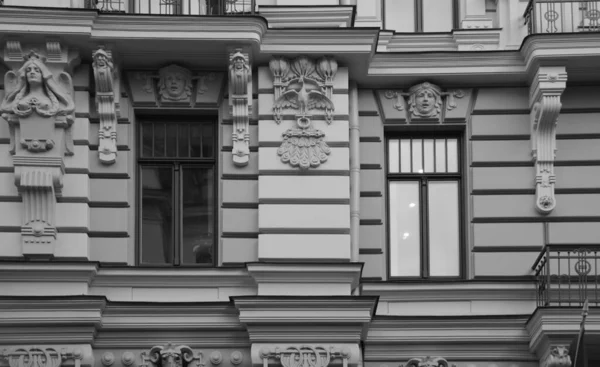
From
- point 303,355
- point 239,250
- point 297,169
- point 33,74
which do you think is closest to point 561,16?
point 297,169

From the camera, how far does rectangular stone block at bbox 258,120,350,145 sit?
29031 mm

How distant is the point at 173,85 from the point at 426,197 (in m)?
4.45

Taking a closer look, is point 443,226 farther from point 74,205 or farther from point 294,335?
point 74,205

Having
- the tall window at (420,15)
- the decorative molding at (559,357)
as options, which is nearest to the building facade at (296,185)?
the decorative molding at (559,357)

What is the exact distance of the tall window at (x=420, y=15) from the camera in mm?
30578

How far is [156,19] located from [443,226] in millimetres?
5674

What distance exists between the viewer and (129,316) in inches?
1113

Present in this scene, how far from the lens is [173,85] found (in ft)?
97.0

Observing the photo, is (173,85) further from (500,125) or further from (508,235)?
(508,235)

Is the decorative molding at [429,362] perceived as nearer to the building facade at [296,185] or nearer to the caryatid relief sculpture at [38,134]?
the building facade at [296,185]

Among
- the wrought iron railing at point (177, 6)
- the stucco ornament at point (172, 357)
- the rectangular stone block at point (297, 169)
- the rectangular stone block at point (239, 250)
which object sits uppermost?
the wrought iron railing at point (177, 6)

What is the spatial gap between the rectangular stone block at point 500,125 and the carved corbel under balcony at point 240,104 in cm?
369

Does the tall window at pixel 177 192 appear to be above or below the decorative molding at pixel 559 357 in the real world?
above

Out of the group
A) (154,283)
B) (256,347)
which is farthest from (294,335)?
(154,283)
